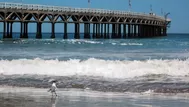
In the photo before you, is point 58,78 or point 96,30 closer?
point 58,78

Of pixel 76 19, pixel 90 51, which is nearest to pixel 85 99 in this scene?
pixel 90 51

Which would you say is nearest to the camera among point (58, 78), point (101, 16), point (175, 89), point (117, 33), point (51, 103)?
point (51, 103)

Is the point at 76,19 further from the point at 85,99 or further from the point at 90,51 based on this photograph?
the point at 85,99

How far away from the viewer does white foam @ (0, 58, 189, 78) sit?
18031 millimetres

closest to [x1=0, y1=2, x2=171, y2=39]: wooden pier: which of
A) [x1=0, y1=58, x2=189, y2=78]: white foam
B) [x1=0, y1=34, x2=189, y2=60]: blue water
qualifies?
[x1=0, y1=34, x2=189, y2=60]: blue water

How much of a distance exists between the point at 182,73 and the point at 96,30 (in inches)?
1980

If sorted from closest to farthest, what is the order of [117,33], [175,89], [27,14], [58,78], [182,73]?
[175,89] < [58,78] < [182,73] < [27,14] < [117,33]

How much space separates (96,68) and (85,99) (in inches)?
306

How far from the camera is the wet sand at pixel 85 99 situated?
35.2 ft

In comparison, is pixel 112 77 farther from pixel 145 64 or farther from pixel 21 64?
pixel 21 64

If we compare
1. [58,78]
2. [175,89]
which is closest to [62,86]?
[58,78]

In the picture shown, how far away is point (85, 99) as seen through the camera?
11.6 m

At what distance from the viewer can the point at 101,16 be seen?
210ft

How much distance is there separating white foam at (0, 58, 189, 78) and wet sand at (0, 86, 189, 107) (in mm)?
4703
